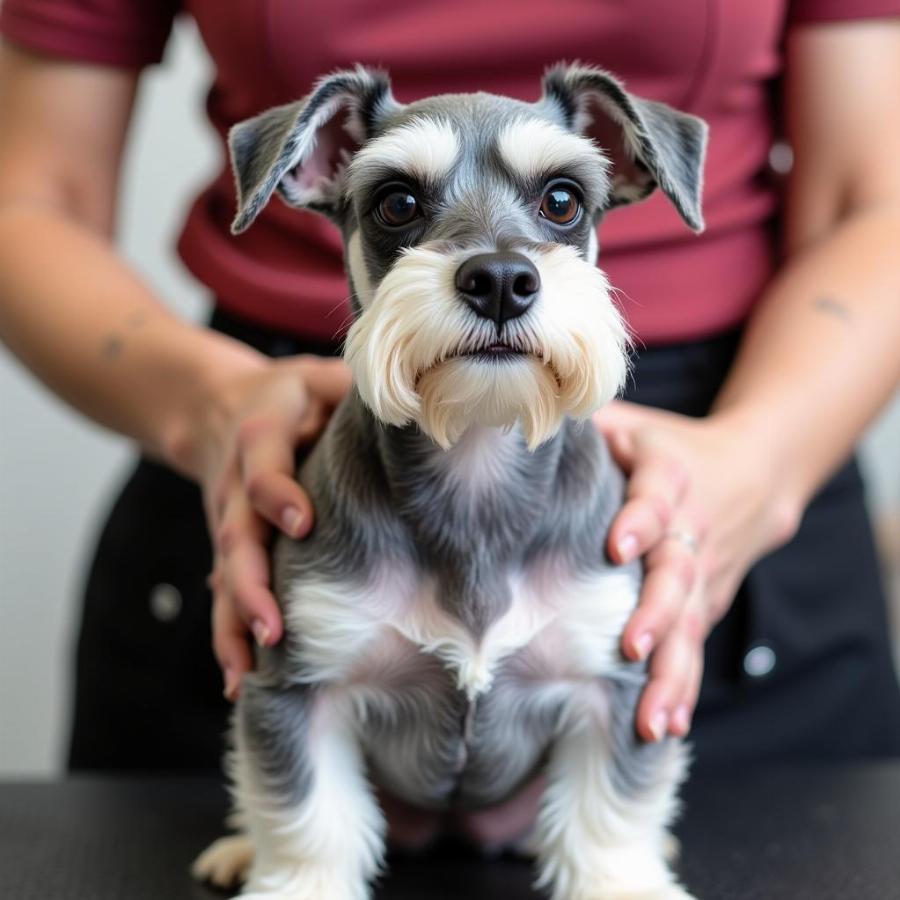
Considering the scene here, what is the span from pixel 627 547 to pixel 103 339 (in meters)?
0.70

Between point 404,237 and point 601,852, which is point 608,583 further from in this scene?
point 404,237

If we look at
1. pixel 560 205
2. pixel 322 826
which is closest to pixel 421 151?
pixel 560 205

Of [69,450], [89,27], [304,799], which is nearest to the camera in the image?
[304,799]

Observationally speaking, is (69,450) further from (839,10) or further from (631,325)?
(839,10)

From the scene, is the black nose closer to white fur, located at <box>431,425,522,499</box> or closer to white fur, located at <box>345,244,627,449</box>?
white fur, located at <box>345,244,627,449</box>

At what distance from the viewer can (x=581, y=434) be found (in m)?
1.19

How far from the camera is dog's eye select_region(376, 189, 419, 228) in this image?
1.10m

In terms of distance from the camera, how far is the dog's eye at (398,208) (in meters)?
1.10

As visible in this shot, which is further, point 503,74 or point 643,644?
point 503,74

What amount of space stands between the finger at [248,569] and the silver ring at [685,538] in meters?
0.39

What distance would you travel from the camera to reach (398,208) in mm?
1104

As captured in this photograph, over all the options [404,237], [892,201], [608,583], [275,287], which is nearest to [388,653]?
[608,583]

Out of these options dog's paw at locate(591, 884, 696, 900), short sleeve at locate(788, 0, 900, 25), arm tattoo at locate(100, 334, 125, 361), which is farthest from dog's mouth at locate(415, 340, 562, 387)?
short sleeve at locate(788, 0, 900, 25)

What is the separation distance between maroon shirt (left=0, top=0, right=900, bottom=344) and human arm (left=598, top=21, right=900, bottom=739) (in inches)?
2.0
